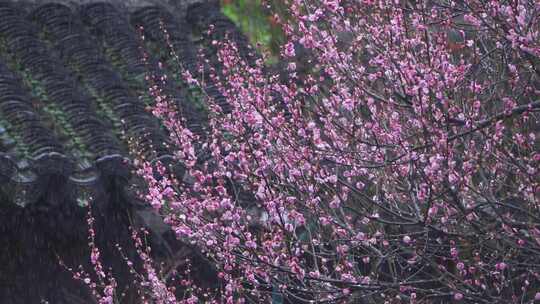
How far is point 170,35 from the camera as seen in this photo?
916cm

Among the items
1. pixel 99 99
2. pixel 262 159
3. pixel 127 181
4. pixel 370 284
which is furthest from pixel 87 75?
pixel 370 284

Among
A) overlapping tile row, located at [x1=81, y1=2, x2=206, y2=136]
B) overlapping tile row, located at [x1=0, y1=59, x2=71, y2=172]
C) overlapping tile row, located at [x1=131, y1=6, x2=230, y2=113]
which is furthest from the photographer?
overlapping tile row, located at [x1=131, y1=6, x2=230, y2=113]

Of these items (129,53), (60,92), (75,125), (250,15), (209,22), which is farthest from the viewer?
(250,15)

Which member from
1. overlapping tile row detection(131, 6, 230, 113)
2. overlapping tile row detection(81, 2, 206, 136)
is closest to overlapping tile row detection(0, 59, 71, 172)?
overlapping tile row detection(81, 2, 206, 136)

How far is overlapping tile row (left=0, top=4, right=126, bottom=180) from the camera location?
710 cm

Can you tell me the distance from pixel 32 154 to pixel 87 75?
5.24ft

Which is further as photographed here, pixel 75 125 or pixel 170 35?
pixel 170 35

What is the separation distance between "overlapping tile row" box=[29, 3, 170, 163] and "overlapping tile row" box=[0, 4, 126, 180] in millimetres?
123

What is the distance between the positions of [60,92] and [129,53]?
1.03 m

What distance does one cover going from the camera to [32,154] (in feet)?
21.9

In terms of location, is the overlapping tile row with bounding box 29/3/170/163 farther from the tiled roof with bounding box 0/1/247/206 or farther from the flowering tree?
the flowering tree

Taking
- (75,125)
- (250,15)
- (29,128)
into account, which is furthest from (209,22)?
(250,15)

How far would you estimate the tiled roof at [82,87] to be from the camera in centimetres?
663

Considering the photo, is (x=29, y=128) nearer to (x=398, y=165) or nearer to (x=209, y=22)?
(x=398, y=165)
